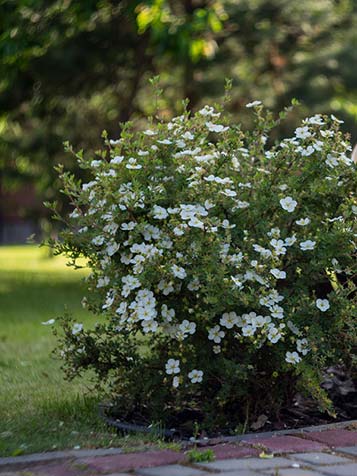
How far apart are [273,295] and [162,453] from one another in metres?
0.88

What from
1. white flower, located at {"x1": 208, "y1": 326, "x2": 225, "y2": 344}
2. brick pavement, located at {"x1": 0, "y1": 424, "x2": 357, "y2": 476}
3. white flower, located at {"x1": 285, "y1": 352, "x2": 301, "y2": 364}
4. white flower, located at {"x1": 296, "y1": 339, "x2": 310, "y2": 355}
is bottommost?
brick pavement, located at {"x1": 0, "y1": 424, "x2": 357, "y2": 476}

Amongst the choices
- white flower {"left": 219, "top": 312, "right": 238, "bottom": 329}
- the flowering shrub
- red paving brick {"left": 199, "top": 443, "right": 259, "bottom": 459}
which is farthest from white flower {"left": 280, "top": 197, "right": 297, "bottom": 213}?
red paving brick {"left": 199, "top": 443, "right": 259, "bottom": 459}

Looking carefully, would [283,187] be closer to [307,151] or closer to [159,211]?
[307,151]

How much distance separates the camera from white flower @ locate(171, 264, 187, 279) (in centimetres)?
409

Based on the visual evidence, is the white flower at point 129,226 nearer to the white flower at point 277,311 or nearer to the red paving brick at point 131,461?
the white flower at point 277,311

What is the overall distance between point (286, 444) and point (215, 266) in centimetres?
78

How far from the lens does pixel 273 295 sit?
417 cm

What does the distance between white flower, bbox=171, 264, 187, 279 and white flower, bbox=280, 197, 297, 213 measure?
0.57 metres

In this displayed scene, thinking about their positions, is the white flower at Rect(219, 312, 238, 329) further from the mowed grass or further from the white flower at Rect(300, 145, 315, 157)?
the white flower at Rect(300, 145, 315, 157)

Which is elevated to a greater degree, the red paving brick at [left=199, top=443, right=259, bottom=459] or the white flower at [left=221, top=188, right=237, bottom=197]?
the white flower at [left=221, top=188, right=237, bottom=197]

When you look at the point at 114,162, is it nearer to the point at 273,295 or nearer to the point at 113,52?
the point at 273,295

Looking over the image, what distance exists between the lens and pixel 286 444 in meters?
3.88

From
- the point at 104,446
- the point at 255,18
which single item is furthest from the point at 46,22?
the point at 104,446

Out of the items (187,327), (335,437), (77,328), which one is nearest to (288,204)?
(187,327)
